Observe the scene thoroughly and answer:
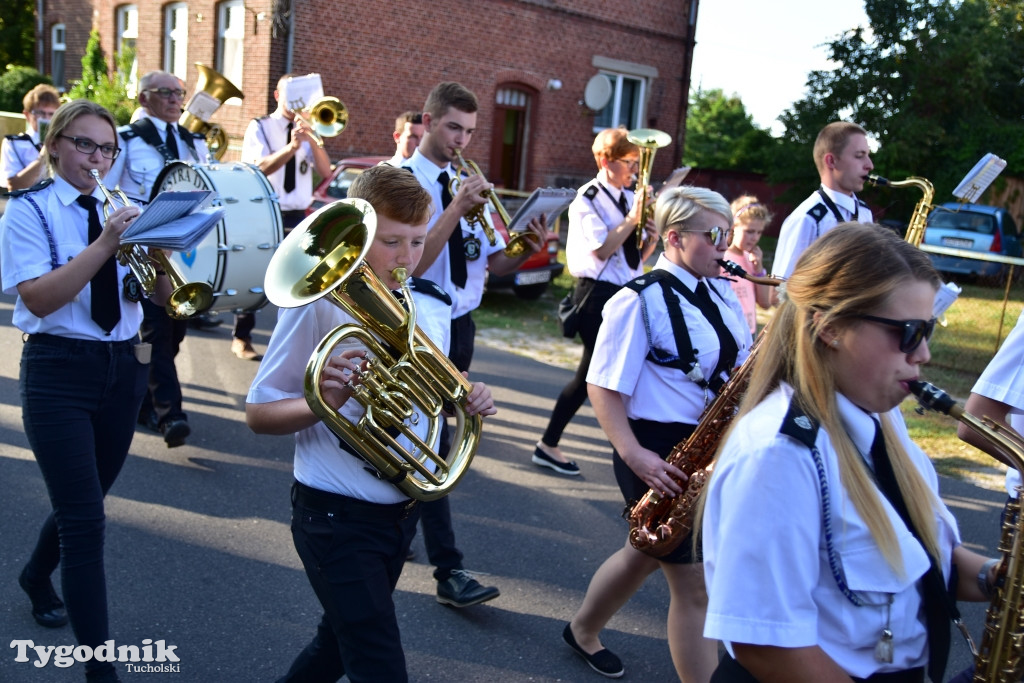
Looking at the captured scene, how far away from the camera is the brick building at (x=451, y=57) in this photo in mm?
17984

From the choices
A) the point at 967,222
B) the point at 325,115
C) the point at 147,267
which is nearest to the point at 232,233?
the point at 147,267

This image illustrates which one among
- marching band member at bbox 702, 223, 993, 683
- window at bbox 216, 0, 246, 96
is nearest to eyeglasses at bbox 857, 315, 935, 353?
marching band member at bbox 702, 223, 993, 683

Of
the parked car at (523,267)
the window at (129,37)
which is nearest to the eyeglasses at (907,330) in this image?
the parked car at (523,267)

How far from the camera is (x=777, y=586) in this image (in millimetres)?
1650

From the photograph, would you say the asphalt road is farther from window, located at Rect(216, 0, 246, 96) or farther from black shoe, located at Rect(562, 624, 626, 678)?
window, located at Rect(216, 0, 246, 96)

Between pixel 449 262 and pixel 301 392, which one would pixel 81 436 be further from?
pixel 449 262

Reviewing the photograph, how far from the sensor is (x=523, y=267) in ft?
35.0

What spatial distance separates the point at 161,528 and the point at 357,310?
2.93 m

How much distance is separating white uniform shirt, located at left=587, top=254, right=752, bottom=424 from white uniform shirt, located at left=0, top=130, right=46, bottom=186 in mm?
6666

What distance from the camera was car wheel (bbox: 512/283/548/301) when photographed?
11.5m

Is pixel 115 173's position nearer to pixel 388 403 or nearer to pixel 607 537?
pixel 607 537

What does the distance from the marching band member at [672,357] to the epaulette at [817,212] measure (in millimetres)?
2141

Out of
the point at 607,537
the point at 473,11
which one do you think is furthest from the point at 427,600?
the point at 473,11

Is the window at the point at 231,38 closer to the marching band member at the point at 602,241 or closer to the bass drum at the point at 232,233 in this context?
the bass drum at the point at 232,233
